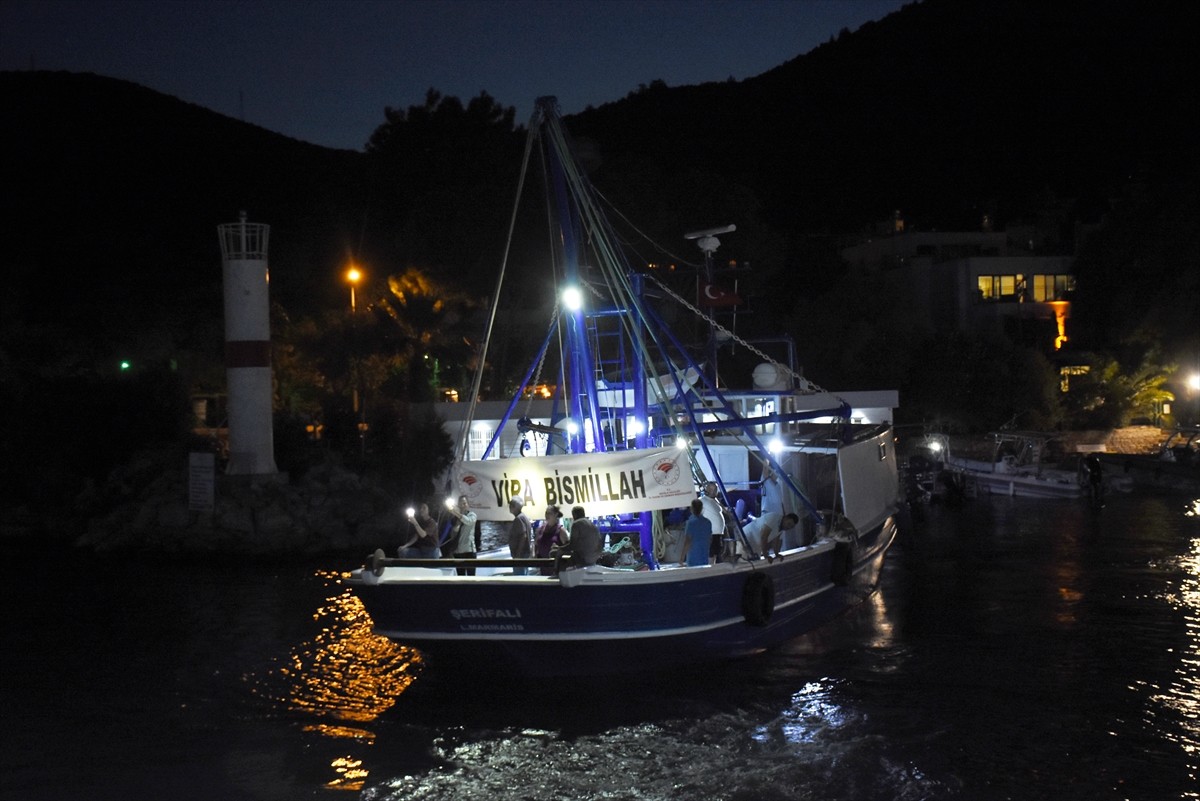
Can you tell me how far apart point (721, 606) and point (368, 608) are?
4.57 metres


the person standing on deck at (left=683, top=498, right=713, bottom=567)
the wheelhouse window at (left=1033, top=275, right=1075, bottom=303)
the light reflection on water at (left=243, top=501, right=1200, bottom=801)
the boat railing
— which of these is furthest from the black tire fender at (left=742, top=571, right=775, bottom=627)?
the wheelhouse window at (left=1033, top=275, right=1075, bottom=303)

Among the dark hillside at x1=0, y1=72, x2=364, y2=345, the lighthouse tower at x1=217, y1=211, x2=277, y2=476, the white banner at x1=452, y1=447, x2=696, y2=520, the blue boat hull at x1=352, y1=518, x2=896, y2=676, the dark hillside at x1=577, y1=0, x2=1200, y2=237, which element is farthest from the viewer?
the dark hillside at x1=577, y1=0, x2=1200, y2=237

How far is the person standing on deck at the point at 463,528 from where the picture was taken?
1598 cm

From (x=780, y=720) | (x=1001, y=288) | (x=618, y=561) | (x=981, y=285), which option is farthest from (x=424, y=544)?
(x=1001, y=288)

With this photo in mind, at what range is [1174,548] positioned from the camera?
1074 inches

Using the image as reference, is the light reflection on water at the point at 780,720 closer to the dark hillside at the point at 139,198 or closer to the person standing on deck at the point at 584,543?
the person standing on deck at the point at 584,543

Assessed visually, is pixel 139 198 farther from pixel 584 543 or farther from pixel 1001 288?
pixel 584 543

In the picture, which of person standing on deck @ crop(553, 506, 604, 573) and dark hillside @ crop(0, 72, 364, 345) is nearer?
person standing on deck @ crop(553, 506, 604, 573)

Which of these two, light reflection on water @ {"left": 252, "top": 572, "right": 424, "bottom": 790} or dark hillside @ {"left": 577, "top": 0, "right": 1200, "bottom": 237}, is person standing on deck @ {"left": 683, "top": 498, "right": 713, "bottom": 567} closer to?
light reflection on water @ {"left": 252, "top": 572, "right": 424, "bottom": 790}

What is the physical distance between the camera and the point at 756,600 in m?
15.5

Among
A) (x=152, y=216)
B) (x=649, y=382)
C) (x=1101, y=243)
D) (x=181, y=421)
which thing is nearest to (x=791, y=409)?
(x=649, y=382)

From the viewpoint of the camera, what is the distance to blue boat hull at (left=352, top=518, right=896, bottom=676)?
13719 mm

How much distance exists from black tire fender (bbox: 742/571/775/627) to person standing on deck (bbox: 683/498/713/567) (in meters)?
0.66

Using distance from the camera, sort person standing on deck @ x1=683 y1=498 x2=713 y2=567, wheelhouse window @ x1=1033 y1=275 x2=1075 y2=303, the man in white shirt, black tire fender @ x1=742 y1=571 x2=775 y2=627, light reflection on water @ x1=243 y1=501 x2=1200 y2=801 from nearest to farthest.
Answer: light reflection on water @ x1=243 y1=501 x2=1200 y2=801
black tire fender @ x1=742 y1=571 x2=775 y2=627
person standing on deck @ x1=683 y1=498 x2=713 y2=567
the man in white shirt
wheelhouse window @ x1=1033 y1=275 x2=1075 y2=303
